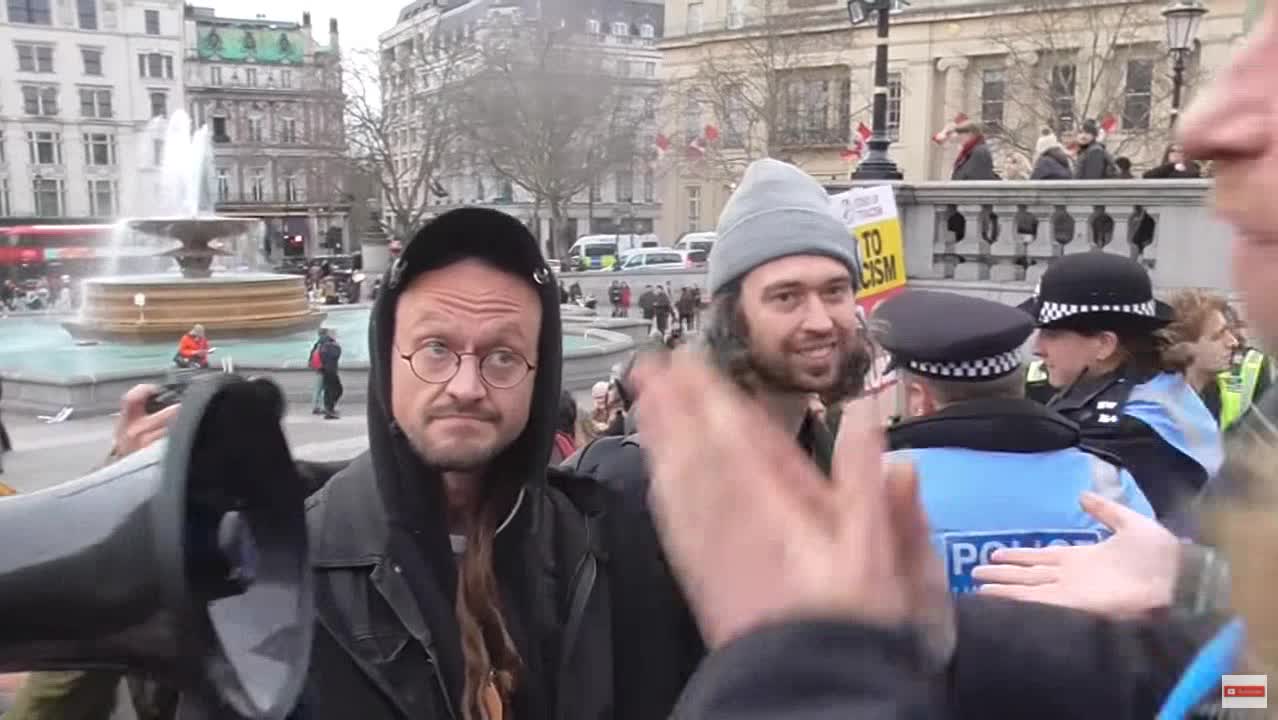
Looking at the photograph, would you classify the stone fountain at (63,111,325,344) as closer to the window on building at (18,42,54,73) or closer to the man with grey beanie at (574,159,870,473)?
the man with grey beanie at (574,159,870,473)

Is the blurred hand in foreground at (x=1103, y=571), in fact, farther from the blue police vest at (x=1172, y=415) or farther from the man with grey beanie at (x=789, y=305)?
the blue police vest at (x=1172, y=415)

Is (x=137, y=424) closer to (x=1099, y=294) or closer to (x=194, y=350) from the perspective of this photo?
(x=1099, y=294)

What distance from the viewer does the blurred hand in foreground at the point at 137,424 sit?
1.81 meters

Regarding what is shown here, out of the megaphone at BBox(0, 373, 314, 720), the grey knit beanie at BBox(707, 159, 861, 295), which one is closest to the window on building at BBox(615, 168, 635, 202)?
the grey knit beanie at BBox(707, 159, 861, 295)

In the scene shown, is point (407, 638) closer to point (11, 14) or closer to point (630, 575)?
point (630, 575)

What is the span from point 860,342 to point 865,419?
2.15 meters

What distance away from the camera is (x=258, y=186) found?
78500mm

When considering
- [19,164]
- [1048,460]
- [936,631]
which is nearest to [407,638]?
[936,631]

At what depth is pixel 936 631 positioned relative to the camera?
49.6 inches

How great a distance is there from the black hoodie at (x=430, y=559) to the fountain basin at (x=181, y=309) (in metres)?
20.9

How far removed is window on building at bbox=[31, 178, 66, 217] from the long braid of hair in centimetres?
7595

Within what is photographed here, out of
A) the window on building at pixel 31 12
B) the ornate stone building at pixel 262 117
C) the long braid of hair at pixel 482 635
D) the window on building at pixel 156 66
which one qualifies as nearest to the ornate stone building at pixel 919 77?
the ornate stone building at pixel 262 117

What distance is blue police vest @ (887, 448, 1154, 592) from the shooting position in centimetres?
233

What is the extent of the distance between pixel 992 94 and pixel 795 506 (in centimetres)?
4594
